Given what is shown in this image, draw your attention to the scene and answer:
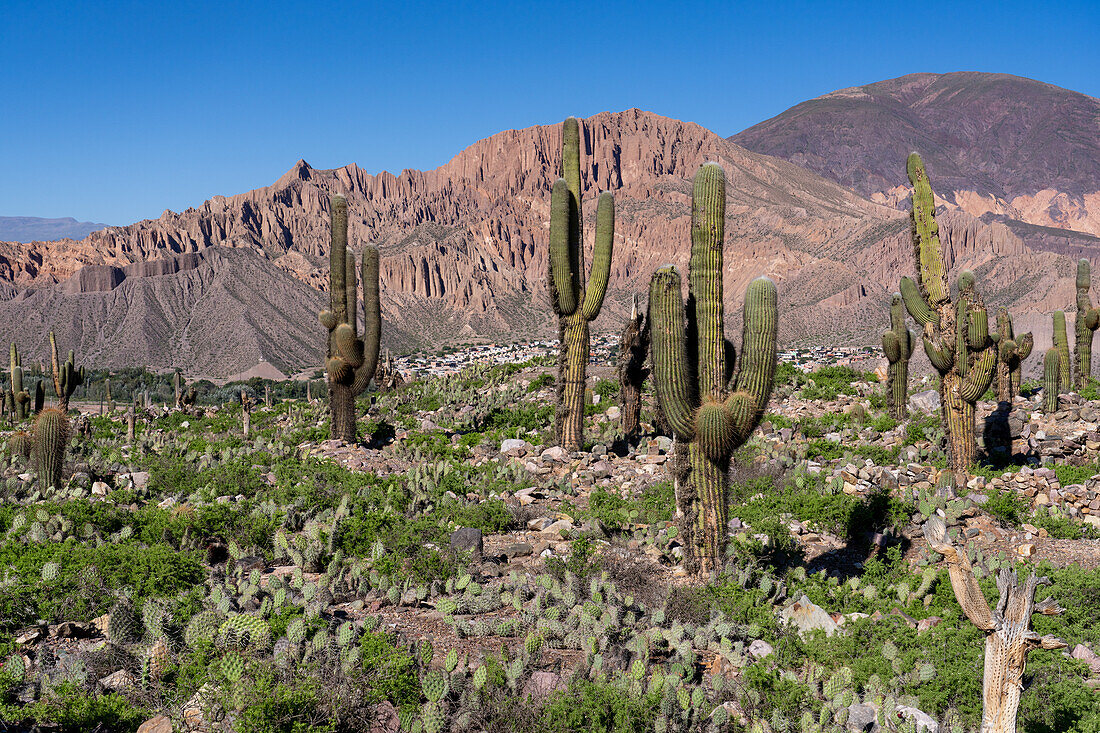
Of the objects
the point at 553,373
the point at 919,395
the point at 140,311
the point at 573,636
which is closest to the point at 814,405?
the point at 919,395

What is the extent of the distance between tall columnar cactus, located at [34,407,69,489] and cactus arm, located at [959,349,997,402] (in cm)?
1176

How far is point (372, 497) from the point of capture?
9312mm

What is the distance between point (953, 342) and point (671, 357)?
520 centimetres

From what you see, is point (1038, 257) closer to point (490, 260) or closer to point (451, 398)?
point (490, 260)

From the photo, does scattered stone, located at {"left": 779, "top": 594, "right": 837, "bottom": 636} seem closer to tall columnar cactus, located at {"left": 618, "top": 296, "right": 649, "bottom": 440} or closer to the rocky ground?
the rocky ground

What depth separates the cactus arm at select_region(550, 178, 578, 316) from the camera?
38.1 feet

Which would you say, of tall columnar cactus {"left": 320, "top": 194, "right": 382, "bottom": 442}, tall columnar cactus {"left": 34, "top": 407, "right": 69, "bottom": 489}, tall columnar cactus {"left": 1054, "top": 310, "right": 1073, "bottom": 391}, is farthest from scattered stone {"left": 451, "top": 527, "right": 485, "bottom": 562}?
tall columnar cactus {"left": 1054, "top": 310, "right": 1073, "bottom": 391}

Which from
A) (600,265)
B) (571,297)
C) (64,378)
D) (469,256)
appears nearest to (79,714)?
(571,297)

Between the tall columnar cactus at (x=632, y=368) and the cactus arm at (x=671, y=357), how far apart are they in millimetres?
5130

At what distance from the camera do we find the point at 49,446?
32.5 feet

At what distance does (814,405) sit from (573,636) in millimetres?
11017

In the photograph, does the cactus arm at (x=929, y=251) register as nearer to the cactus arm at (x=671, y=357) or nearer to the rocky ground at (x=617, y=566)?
the rocky ground at (x=617, y=566)

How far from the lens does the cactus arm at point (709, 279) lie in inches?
271

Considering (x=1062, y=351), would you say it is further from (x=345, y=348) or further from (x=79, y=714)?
(x=79, y=714)
